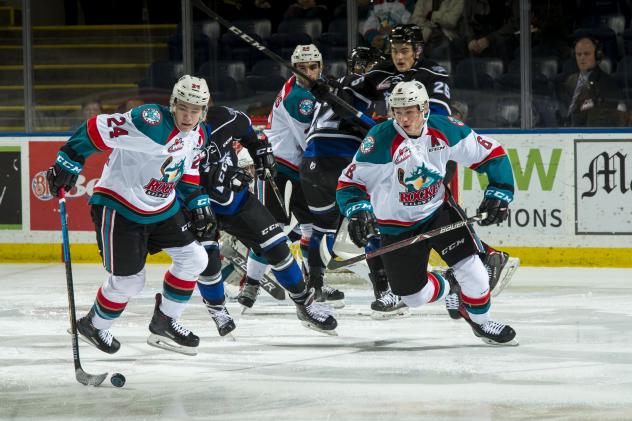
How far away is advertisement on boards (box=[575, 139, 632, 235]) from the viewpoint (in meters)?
7.41

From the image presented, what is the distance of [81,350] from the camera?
5027mm

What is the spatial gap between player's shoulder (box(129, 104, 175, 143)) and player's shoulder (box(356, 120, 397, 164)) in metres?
0.77

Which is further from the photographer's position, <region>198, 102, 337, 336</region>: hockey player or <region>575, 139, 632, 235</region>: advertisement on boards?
<region>575, 139, 632, 235</region>: advertisement on boards

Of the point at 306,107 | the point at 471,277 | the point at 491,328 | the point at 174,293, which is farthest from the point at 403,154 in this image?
the point at 306,107

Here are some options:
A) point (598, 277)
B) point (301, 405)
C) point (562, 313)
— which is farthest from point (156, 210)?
point (598, 277)

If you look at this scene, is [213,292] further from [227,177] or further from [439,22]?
[439,22]

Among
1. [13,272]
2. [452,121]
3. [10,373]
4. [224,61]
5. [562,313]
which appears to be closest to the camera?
[10,373]

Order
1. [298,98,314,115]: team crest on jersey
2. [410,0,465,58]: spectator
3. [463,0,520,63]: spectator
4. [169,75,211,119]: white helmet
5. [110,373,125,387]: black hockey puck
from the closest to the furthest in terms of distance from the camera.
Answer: [110,373,125,387]: black hockey puck
[169,75,211,119]: white helmet
[298,98,314,115]: team crest on jersey
[463,0,520,63]: spectator
[410,0,465,58]: spectator

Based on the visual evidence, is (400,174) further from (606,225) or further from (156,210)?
(606,225)

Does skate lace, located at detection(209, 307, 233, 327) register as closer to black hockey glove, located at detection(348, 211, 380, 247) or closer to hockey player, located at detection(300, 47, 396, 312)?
black hockey glove, located at detection(348, 211, 380, 247)

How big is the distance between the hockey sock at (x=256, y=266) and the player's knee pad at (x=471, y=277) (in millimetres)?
1312

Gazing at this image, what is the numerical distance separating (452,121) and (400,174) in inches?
11.4

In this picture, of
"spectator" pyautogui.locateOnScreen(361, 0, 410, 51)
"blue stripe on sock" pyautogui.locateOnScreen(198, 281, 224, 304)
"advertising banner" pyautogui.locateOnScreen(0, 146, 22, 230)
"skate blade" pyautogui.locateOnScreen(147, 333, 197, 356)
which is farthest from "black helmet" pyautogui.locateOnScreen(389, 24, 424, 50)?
"advertising banner" pyautogui.locateOnScreen(0, 146, 22, 230)

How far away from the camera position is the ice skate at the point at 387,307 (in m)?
5.76
